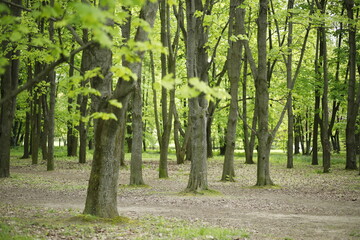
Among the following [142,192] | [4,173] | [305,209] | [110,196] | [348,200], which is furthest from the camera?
[4,173]

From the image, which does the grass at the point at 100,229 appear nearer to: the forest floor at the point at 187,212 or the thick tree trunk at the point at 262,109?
the forest floor at the point at 187,212

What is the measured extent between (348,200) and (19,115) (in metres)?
27.0

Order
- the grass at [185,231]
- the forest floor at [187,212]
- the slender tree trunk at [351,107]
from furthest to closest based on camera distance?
the slender tree trunk at [351,107]
the forest floor at [187,212]
the grass at [185,231]

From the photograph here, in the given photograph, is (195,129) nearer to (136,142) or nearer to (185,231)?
(136,142)

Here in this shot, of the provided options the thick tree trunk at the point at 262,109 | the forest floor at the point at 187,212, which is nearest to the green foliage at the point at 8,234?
the forest floor at the point at 187,212

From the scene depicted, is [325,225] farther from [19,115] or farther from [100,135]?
[19,115]

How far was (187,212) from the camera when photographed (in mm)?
9531

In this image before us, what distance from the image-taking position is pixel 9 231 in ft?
20.3

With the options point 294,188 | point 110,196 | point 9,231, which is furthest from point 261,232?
point 294,188

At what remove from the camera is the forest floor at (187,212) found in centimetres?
684

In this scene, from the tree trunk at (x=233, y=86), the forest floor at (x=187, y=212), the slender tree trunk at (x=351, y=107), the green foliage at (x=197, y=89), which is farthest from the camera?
the slender tree trunk at (x=351, y=107)

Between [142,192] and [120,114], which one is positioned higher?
[120,114]

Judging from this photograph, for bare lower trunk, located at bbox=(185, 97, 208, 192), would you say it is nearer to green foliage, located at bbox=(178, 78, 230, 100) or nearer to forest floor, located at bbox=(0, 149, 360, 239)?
forest floor, located at bbox=(0, 149, 360, 239)

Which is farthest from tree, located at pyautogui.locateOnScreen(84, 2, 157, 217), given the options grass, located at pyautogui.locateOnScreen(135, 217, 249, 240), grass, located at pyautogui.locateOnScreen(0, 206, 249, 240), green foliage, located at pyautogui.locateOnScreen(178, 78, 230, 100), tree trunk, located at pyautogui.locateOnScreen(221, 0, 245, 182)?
tree trunk, located at pyautogui.locateOnScreen(221, 0, 245, 182)
